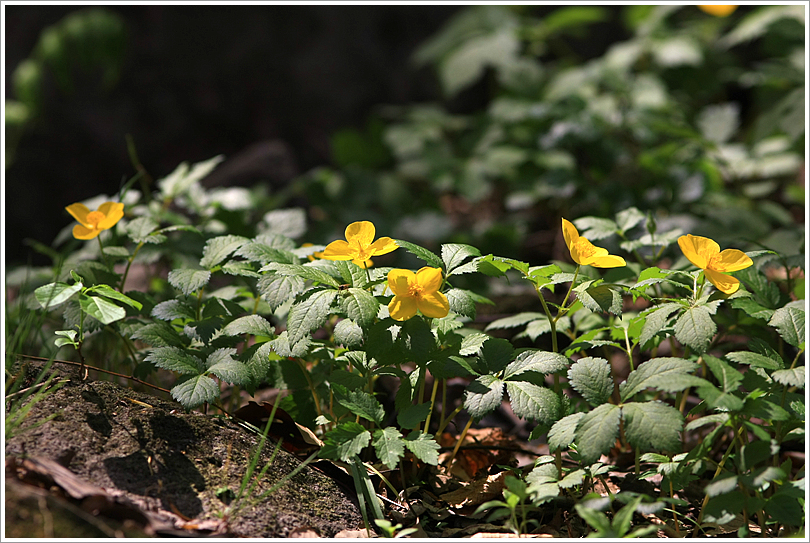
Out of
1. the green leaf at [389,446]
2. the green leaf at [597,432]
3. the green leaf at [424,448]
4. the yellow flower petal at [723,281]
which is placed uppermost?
the yellow flower petal at [723,281]

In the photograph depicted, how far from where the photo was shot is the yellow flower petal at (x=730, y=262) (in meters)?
1.23

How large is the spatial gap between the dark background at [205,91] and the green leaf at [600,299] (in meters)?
3.38

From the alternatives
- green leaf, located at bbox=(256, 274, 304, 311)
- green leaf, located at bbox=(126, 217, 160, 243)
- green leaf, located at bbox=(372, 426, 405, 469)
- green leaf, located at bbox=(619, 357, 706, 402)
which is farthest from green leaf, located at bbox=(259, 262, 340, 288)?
green leaf, located at bbox=(619, 357, 706, 402)

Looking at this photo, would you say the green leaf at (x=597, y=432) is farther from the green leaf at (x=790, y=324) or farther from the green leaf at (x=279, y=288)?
the green leaf at (x=279, y=288)

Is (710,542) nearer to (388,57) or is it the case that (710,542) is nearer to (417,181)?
(417,181)

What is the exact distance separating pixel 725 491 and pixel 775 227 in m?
2.33

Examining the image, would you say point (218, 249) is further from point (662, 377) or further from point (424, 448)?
point (662, 377)

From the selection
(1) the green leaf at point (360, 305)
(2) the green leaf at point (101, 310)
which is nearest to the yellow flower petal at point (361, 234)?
(1) the green leaf at point (360, 305)

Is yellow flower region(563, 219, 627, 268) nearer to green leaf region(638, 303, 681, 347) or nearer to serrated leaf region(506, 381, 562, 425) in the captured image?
green leaf region(638, 303, 681, 347)

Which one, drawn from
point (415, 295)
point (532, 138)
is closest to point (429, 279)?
point (415, 295)

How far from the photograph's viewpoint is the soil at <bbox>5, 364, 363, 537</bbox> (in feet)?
3.38

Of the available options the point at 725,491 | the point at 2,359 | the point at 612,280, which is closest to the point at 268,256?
the point at 2,359

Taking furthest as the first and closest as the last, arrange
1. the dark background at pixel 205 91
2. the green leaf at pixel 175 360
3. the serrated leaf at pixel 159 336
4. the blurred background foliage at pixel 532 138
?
the dark background at pixel 205 91
the blurred background foliage at pixel 532 138
the serrated leaf at pixel 159 336
the green leaf at pixel 175 360

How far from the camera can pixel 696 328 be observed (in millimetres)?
1175
